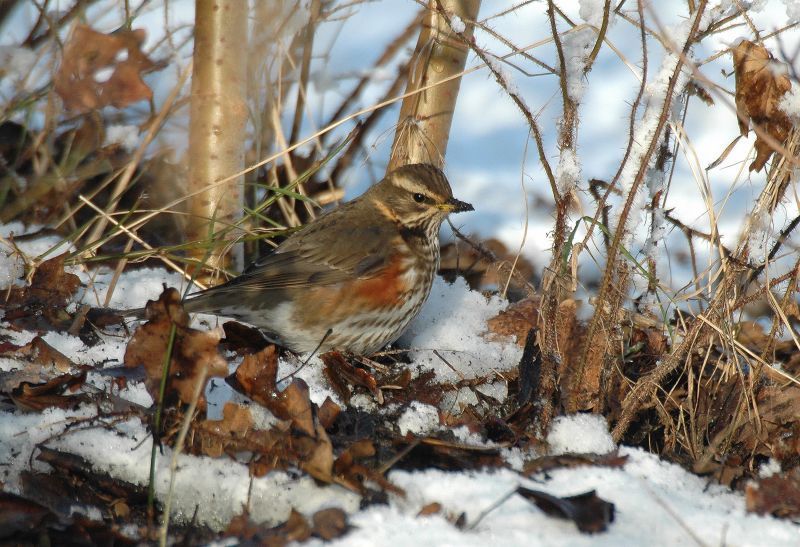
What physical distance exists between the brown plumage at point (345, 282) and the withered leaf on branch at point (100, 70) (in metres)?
1.05

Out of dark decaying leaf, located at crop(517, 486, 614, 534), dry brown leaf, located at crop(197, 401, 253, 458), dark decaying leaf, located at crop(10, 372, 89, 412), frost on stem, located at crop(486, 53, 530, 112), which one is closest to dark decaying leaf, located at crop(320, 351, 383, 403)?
dry brown leaf, located at crop(197, 401, 253, 458)

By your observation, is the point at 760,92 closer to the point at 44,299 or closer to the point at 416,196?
the point at 416,196

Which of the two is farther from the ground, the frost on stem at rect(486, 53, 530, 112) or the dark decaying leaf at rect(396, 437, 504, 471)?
the frost on stem at rect(486, 53, 530, 112)

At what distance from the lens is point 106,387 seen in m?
3.13

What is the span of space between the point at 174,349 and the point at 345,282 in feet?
5.02

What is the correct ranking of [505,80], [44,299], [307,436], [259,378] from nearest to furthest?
[307,436] < [259,378] < [505,80] < [44,299]

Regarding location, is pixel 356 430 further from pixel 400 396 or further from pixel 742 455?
pixel 742 455

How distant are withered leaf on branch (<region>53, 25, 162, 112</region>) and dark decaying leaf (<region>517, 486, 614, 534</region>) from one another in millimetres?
→ 2783

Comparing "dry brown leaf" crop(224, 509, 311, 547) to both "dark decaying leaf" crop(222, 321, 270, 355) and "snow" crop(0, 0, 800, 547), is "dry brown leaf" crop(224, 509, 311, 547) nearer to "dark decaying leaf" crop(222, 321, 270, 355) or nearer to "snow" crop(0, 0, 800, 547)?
"snow" crop(0, 0, 800, 547)

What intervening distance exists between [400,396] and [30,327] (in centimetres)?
159

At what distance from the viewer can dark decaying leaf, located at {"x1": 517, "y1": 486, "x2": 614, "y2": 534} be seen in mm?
2334

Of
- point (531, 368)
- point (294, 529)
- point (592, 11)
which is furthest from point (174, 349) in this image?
point (592, 11)

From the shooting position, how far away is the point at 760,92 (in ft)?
9.68

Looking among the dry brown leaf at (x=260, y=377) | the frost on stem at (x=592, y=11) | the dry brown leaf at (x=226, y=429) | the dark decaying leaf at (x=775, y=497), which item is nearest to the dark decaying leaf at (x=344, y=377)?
the dry brown leaf at (x=260, y=377)
